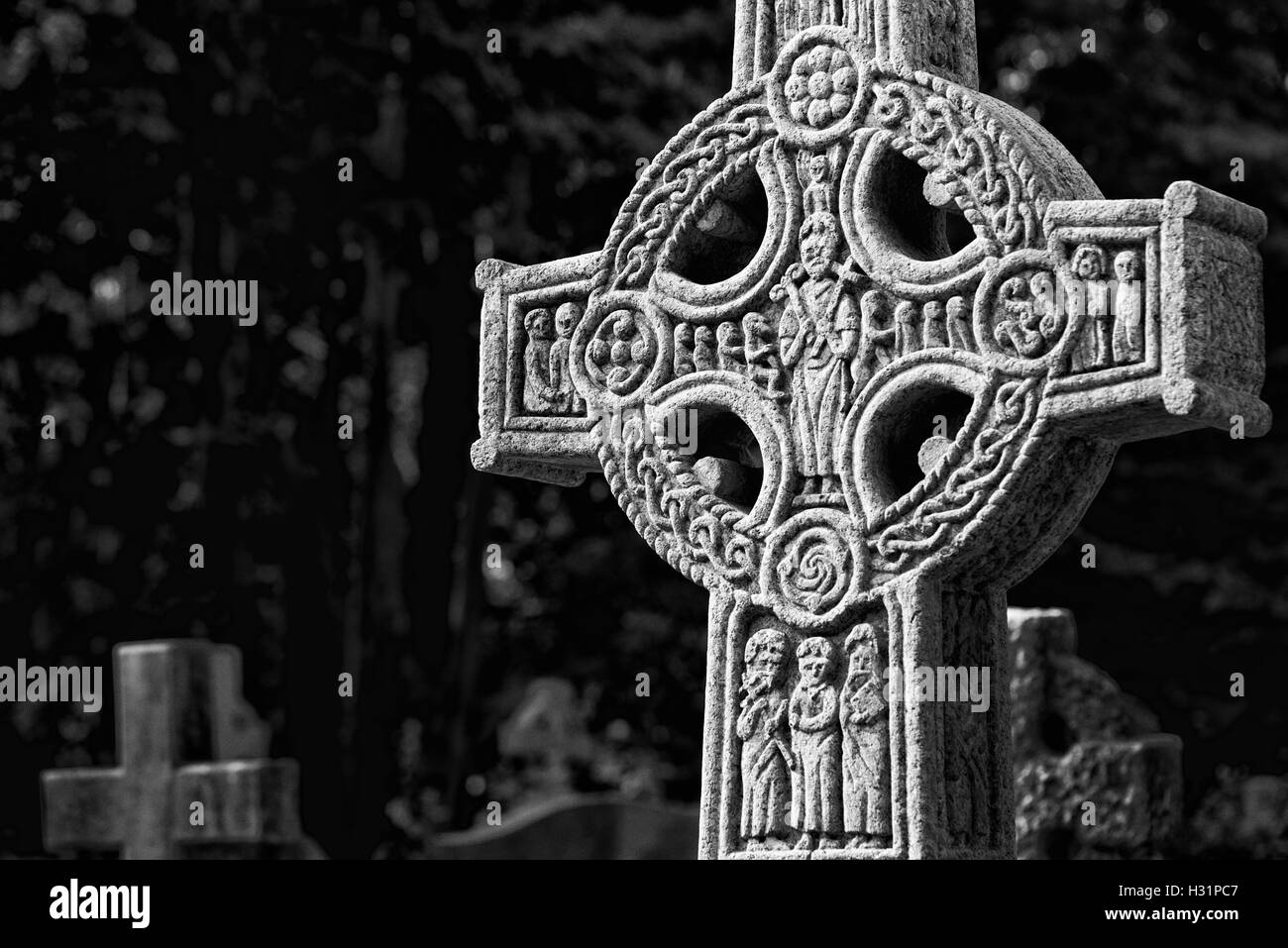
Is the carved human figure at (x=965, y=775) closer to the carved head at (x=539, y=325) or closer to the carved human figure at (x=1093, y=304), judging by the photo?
the carved human figure at (x=1093, y=304)

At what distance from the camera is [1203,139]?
1275cm

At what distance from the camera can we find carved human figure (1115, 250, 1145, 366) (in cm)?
551

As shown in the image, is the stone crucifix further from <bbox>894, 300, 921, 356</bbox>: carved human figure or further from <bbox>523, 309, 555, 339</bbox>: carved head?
<bbox>523, 309, 555, 339</bbox>: carved head

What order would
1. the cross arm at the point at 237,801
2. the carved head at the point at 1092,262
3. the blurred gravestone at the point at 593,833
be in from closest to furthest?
the carved head at the point at 1092,262 → the cross arm at the point at 237,801 → the blurred gravestone at the point at 593,833

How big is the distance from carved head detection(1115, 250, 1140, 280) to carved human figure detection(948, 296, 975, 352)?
14.4 inches

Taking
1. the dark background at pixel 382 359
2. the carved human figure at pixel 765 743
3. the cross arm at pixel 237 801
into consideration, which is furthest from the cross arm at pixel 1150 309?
the dark background at pixel 382 359

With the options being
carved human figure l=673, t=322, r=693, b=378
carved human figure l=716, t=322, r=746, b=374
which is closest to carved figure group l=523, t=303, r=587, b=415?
carved human figure l=673, t=322, r=693, b=378

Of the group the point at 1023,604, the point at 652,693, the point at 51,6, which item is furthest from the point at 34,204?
the point at 1023,604

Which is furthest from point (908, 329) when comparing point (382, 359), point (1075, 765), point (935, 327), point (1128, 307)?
point (382, 359)

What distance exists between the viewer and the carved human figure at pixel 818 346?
591cm

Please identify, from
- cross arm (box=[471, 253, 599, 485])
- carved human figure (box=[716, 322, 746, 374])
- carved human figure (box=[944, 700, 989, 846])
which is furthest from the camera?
cross arm (box=[471, 253, 599, 485])

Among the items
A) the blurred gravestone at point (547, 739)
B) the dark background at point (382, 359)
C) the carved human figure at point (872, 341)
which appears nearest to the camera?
the carved human figure at point (872, 341)

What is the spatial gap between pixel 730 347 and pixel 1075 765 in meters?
2.66

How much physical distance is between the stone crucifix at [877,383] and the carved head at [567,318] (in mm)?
84
